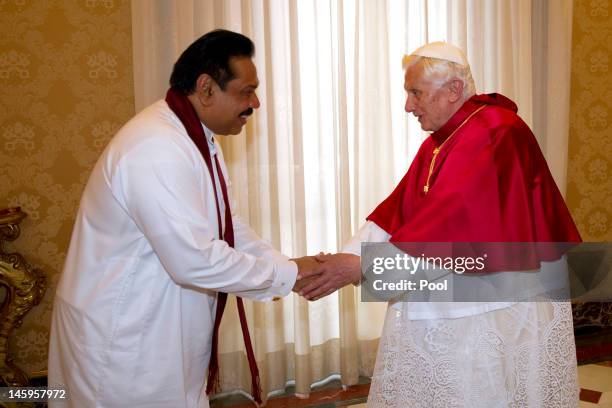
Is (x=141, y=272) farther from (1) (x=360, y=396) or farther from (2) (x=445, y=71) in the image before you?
(1) (x=360, y=396)

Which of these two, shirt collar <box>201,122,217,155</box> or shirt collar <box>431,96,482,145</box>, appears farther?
shirt collar <box>431,96,482,145</box>

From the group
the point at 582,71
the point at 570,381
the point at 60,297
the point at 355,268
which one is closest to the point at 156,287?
the point at 60,297

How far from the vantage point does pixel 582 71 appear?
4281 mm

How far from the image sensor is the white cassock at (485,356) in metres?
1.89

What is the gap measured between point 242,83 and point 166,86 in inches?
59.5

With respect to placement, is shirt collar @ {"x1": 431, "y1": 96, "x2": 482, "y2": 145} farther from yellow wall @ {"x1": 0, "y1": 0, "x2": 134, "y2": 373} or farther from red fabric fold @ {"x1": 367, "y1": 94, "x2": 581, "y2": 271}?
yellow wall @ {"x1": 0, "y1": 0, "x2": 134, "y2": 373}

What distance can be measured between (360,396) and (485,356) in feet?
5.61

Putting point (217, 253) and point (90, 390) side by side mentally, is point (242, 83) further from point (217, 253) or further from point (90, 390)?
point (90, 390)

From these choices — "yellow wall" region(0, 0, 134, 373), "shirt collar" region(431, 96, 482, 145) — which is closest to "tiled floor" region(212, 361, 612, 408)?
"yellow wall" region(0, 0, 134, 373)

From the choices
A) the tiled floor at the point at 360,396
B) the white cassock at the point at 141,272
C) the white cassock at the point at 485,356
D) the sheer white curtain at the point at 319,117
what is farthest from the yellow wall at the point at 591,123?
the white cassock at the point at 141,272

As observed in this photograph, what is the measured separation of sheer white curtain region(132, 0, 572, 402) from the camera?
11.0ft

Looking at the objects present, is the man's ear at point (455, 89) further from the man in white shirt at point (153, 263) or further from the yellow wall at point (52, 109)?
the yellow wall at point (52, 109)

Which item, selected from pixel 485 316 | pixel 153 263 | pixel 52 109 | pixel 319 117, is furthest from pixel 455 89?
pixel 52 109

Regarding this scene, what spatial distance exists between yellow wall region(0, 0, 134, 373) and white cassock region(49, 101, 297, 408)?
61.5 inches
